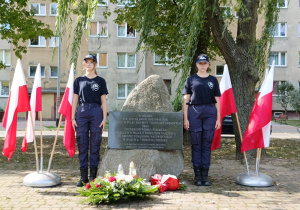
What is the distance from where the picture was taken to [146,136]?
6.70 metres

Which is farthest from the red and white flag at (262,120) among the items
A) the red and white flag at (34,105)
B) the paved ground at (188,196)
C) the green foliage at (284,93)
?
the green foliage at (284,93)

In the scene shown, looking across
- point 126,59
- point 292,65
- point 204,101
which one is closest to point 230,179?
point 204,101

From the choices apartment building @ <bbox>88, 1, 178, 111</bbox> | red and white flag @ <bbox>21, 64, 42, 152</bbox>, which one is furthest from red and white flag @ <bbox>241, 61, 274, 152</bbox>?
apartment building @ <bbox>88, 1, 178, 111</bbox>

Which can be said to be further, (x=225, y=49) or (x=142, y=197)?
(x=225, y=49)

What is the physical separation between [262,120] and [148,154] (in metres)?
2.04

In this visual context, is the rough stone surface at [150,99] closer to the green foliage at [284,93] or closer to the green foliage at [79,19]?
the green foliage at [79,19]

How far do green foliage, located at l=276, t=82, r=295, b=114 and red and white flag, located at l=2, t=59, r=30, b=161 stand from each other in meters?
31.3

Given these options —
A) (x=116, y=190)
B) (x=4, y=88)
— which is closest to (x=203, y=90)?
(x=116, y=190)

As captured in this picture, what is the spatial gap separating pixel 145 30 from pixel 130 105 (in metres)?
2.61

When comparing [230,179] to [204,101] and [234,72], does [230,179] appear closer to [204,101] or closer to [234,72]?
[204,101]

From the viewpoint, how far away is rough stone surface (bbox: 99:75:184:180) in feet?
21.7

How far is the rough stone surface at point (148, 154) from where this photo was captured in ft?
21.7

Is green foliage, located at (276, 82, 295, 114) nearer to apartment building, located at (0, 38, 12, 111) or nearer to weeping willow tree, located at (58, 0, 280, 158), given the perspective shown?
apartment building, located at (0, 38, 12, 111)

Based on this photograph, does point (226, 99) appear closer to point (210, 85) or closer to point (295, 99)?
point (210, 85)
